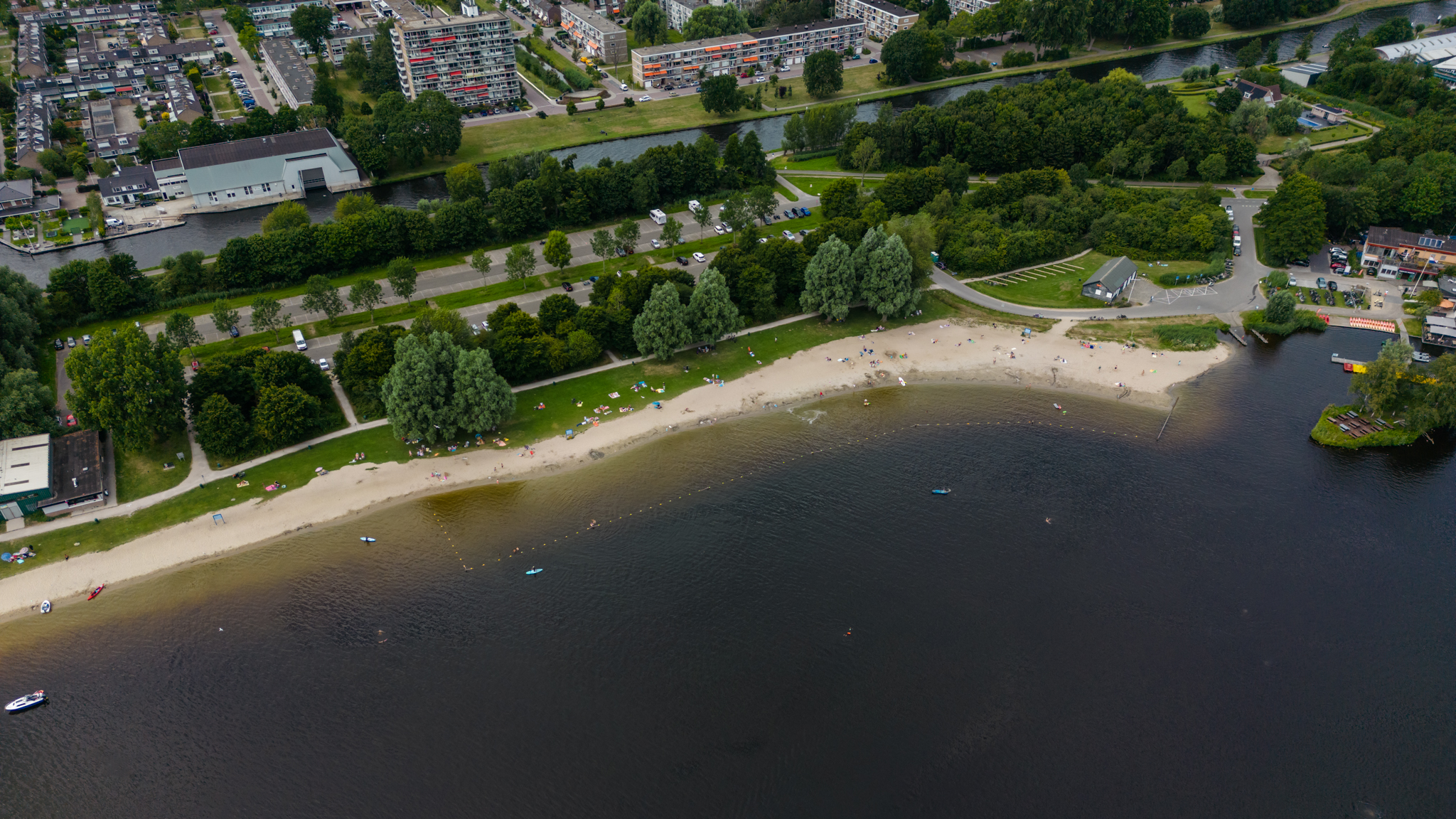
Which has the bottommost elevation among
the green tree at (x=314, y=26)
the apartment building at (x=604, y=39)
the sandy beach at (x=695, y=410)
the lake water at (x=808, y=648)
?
the lake water at (x=808, y=648)

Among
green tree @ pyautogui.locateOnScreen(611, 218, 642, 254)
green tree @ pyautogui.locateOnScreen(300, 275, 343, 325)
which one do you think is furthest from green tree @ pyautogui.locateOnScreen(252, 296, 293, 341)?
green tree @ pyautogui.locateOnScreen(611, 218, 642, 254)

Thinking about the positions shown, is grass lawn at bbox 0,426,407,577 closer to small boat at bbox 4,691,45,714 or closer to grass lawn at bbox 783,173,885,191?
small boat at bbox 4,691,45,714

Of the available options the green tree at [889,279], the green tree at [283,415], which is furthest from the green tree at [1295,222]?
the green tree at [283,415]

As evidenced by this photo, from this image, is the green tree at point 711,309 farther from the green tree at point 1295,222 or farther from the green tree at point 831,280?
the green tree at point 1295,222

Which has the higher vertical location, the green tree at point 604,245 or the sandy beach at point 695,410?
the green tree at point 604,245

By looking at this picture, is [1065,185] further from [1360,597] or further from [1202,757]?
[1202,757]

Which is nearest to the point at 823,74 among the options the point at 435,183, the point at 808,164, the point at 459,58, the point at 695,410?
the point at 808,164
